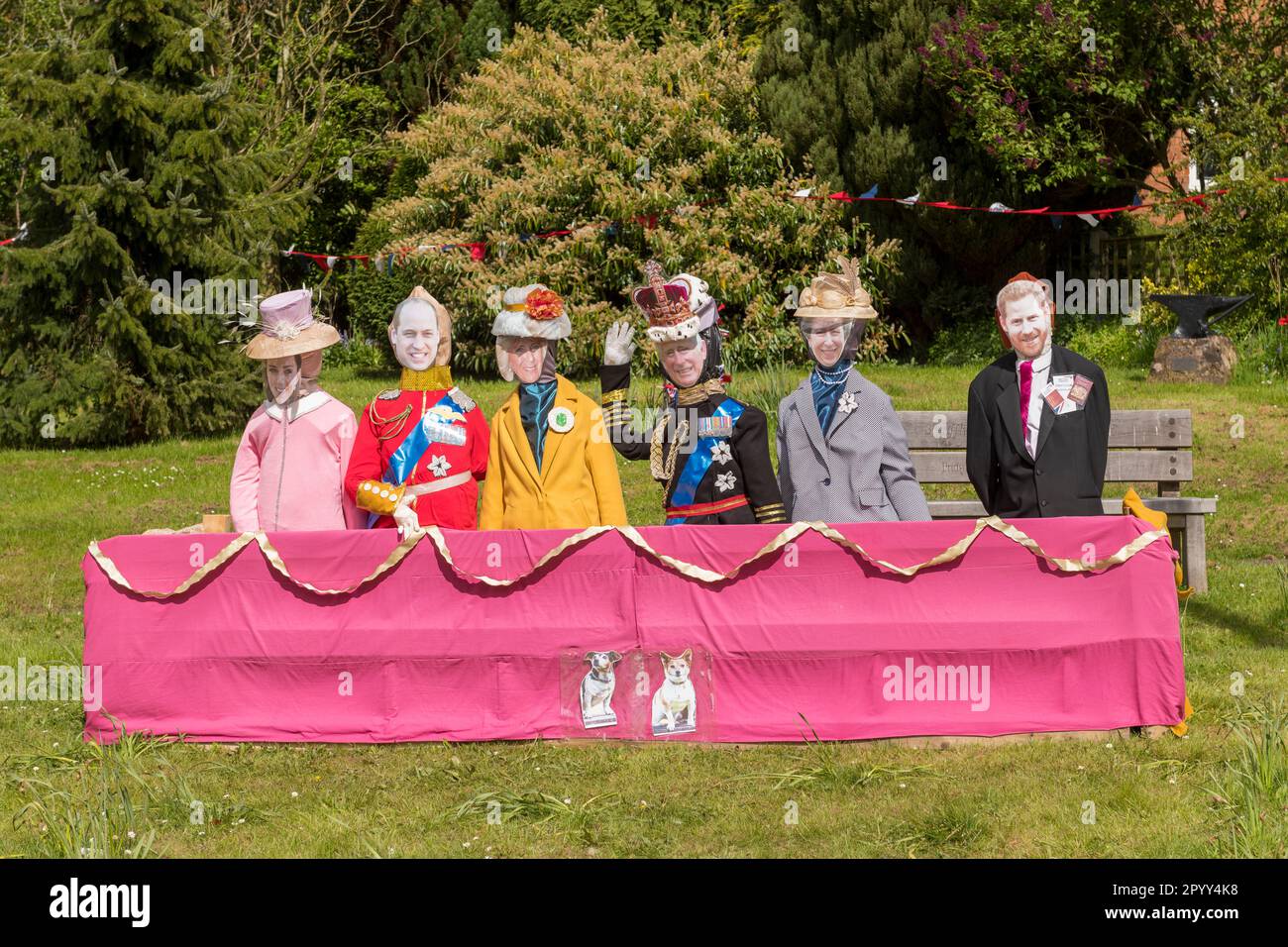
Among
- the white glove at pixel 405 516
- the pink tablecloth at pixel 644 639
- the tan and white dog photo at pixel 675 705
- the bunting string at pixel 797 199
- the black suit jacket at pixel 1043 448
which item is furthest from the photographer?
the bunting string at pixel 797 199

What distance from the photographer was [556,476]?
20.2 ft

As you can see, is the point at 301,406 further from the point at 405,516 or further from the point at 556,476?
the point at 556,476

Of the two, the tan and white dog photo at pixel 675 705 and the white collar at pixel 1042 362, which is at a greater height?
the white collar at pixel 1042 362

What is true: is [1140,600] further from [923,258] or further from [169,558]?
[923,258]

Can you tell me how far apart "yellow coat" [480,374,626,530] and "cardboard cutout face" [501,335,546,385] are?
0.39ft

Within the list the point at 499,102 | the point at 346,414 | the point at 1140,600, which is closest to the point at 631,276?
the point at 499,102

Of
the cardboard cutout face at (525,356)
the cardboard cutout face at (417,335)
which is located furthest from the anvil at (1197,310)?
the cardboard cutout face at (417,335)

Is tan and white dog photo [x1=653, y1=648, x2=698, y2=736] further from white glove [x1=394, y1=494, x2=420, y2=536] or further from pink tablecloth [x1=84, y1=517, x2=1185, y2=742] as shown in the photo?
white glove [x1=394, y1=494, x2=420, y2=536]

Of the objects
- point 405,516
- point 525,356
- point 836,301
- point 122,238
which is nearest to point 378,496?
point 405,516

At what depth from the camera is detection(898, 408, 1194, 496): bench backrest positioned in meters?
8.41

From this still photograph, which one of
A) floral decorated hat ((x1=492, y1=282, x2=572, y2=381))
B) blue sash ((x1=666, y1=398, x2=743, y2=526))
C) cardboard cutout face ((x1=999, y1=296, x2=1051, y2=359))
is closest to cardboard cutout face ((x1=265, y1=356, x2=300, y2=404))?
floral decorated hat ((x1=492, y1=282, x2=572, y2=381))

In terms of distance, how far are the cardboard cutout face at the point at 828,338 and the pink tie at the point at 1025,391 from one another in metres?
0.76

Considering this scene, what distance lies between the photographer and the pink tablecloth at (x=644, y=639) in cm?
557

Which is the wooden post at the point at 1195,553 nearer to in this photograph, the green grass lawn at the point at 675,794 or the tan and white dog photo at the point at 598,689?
the green grass lawn at the point at 675,794
